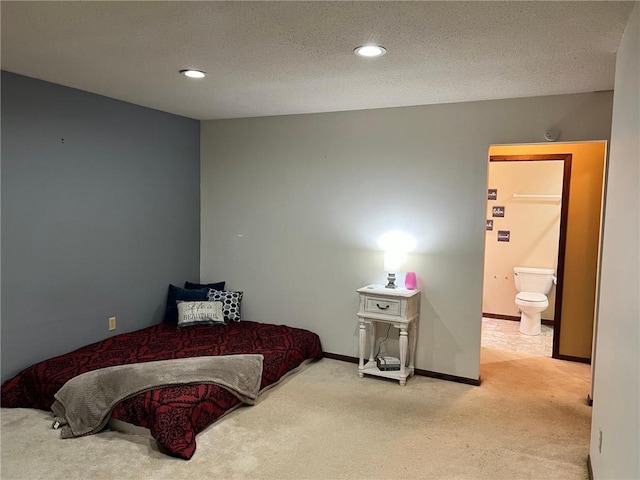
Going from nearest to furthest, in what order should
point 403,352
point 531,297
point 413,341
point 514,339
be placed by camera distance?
point 403,352, point 413,341, point 514,339, point 531,297

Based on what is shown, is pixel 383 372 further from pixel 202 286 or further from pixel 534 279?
pixel 534 279

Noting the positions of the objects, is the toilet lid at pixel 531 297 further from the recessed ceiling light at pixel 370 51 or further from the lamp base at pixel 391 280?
the recessed ceiling light at pixel 370 51

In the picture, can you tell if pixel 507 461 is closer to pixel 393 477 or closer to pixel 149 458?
pixel 393 477

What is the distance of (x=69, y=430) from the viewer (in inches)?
119

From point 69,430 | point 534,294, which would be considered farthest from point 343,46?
point 534,294

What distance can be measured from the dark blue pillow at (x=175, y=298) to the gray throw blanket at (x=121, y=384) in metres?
1.14

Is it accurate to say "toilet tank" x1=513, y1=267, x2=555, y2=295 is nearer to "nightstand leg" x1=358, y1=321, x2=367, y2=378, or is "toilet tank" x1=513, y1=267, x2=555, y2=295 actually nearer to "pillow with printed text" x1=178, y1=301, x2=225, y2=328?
"nightstand leg" x1=358, y1=321, x2=367, y2=378

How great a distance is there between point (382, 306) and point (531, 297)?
2.54m

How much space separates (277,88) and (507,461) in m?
2.86

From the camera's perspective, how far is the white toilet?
553 cm

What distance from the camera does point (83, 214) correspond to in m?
3.82

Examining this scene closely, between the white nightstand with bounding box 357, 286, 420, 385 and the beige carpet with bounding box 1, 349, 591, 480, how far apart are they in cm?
14

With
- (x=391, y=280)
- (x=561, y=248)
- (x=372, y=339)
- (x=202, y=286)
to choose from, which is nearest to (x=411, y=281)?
(x=391, y=280)

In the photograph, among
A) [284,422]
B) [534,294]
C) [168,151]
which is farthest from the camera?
[534,294]
